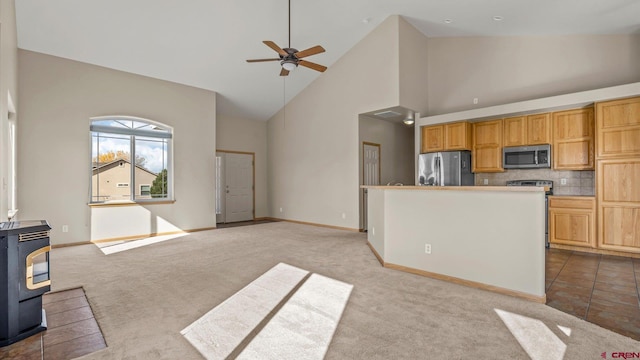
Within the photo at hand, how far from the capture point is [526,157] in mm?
5426

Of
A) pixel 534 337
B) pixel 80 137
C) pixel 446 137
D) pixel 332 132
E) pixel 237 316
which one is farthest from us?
pixel 332 132

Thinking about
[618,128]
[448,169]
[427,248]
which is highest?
[618,128]

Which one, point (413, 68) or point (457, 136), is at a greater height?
point (413, 68)

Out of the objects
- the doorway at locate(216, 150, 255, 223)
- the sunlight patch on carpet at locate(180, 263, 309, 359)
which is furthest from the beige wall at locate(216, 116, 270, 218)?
the sunlight patch on carpet at locate(180, 263, 309, 359)

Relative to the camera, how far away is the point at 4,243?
2170 millimetres

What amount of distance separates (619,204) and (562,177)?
0.98 m

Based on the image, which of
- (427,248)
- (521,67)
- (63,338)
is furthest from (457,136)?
(63,338)

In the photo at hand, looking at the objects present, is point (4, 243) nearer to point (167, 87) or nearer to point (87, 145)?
point (87, 145)

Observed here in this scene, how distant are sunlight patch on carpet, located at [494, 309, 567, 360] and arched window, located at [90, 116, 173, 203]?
6478mm

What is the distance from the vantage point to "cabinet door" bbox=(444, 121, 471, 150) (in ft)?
19.5

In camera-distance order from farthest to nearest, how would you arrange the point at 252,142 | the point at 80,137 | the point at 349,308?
the point at 252,142
the point at 80,137
the point at 349,308

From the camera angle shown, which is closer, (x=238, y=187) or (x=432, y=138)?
(x=432, y=138)

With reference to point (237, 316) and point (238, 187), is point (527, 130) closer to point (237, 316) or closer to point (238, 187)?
point (237, 316)

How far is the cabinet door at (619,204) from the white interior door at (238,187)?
7.72m
